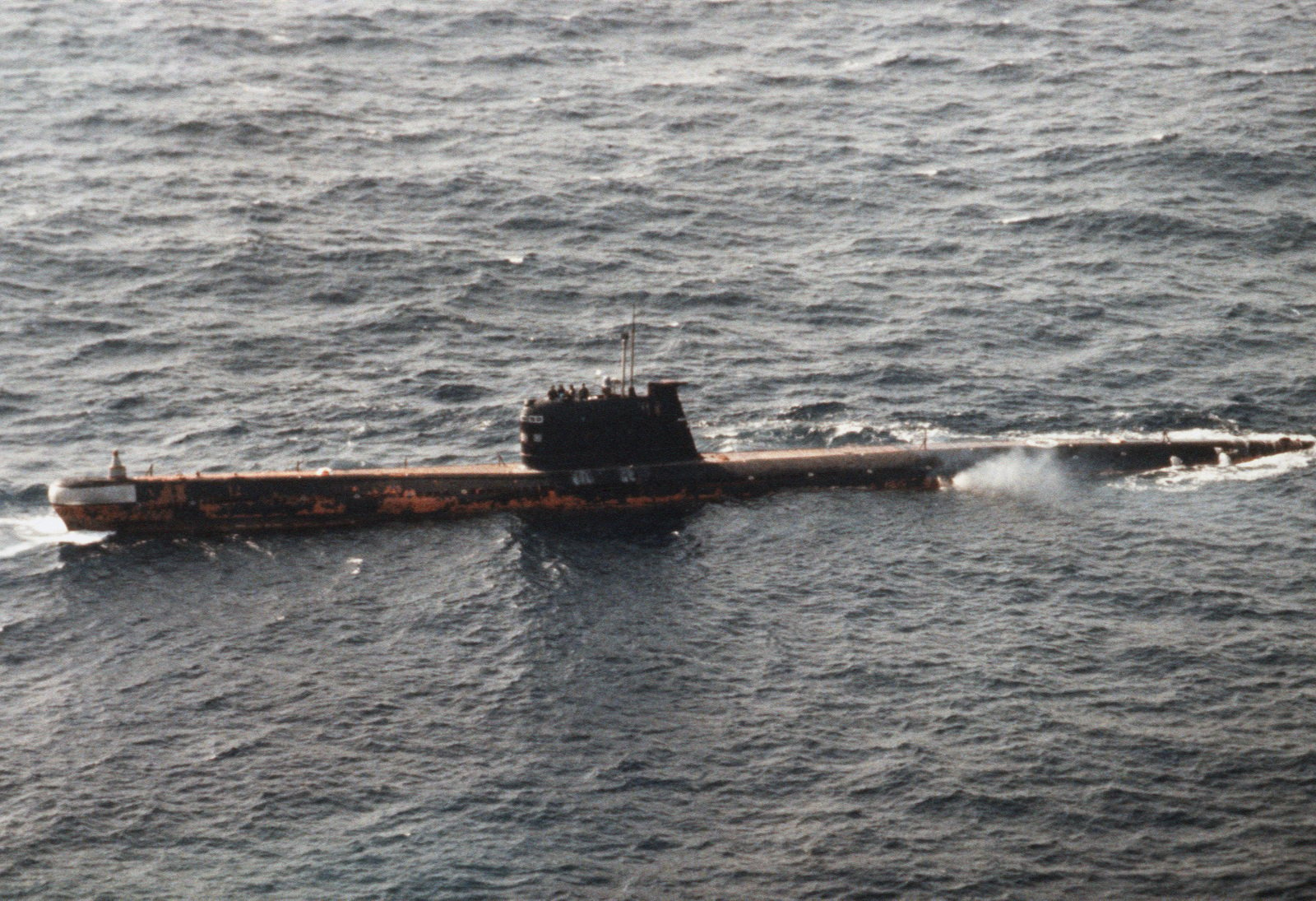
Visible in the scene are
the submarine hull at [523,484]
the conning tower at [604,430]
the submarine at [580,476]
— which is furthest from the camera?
the conning tower at [604,430]

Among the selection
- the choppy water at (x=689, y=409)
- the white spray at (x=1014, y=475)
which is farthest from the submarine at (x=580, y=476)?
the choppy water at (x=689, y=409)

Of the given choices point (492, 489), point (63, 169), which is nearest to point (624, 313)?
point (492, 489)

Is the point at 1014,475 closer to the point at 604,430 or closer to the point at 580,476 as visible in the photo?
the point at 604,430

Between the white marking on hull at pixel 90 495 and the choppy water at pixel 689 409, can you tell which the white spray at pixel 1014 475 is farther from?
the white marking on hull at pixel 90 495

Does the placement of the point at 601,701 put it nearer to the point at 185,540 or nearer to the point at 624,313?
the point at 185,540

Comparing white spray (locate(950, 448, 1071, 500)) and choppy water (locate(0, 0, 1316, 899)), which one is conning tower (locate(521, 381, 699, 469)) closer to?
choppy water (locate(0, 0, 1316, 899))
